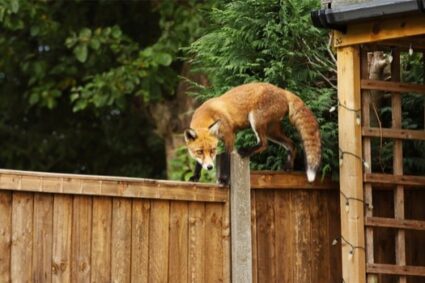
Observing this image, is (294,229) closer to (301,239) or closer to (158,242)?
(301,239)

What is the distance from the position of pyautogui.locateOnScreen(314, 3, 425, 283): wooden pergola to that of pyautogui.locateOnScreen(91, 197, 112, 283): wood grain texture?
A: 5.63 ft

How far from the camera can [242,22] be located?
8656 millimetres

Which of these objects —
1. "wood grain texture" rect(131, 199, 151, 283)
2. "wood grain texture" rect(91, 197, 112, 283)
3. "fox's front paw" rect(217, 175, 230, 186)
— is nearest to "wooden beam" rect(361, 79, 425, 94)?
"fox's front paw" rect(217, 175, 230, 186)

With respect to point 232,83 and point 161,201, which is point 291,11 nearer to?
point 232,83

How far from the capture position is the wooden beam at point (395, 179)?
7836 mm

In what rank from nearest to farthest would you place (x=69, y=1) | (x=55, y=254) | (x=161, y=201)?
(x=55, y=254) < (x=161, y=201) < (x=69, y=1)

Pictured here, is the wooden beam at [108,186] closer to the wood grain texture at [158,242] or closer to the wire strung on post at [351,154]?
the wood grain texture at [158,242]

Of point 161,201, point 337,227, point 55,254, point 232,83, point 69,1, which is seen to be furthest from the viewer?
point 69,1

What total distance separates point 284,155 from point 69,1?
21.9 ft

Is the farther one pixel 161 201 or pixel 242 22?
pixel 242 22

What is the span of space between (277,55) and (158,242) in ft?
6.41

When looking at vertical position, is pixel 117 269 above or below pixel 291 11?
below

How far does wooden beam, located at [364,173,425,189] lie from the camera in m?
7.84

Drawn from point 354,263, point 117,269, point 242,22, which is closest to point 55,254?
point 117,269
